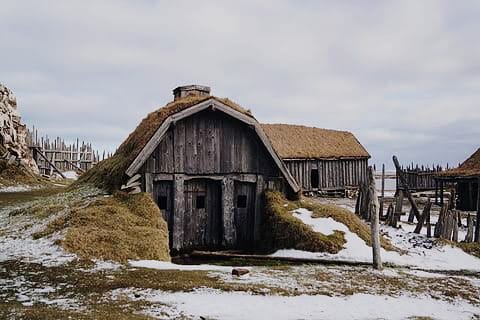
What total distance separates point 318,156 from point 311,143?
1.89 meters

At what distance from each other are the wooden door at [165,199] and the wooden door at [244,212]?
7.87ft

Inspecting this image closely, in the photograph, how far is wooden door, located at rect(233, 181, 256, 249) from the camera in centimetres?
1545

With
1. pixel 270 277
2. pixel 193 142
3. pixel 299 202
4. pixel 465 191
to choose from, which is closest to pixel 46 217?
pixel 193 142

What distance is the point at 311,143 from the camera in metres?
38.8

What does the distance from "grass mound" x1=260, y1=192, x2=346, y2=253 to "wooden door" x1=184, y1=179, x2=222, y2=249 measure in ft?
5.72

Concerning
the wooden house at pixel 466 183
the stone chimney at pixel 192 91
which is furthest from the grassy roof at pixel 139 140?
the wooden house at pixel 466 183

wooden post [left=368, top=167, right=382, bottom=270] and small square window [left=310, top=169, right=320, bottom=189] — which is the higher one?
small square window [left=310, top=169, right=320, bottom=189]

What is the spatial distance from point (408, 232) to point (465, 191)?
50.1 feet

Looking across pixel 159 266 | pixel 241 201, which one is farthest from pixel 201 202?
pixel 159 266

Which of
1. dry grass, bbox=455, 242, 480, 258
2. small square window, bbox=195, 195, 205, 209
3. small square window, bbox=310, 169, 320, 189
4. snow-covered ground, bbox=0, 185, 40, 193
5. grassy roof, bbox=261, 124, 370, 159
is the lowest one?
dry grass, bbox=455, 242, 480, 258

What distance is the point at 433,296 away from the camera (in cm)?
872

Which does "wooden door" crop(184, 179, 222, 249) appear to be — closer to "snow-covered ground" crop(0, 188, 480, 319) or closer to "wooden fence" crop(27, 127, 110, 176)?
"snow-covered ground" crop(0, 188, 480, 319)

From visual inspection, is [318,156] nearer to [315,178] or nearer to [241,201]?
[315,178]

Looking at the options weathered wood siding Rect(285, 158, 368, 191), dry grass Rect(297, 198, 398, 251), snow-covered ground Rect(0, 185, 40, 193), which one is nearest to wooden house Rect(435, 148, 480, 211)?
weathered wood siding Rect(285, 158, 368, 191)
